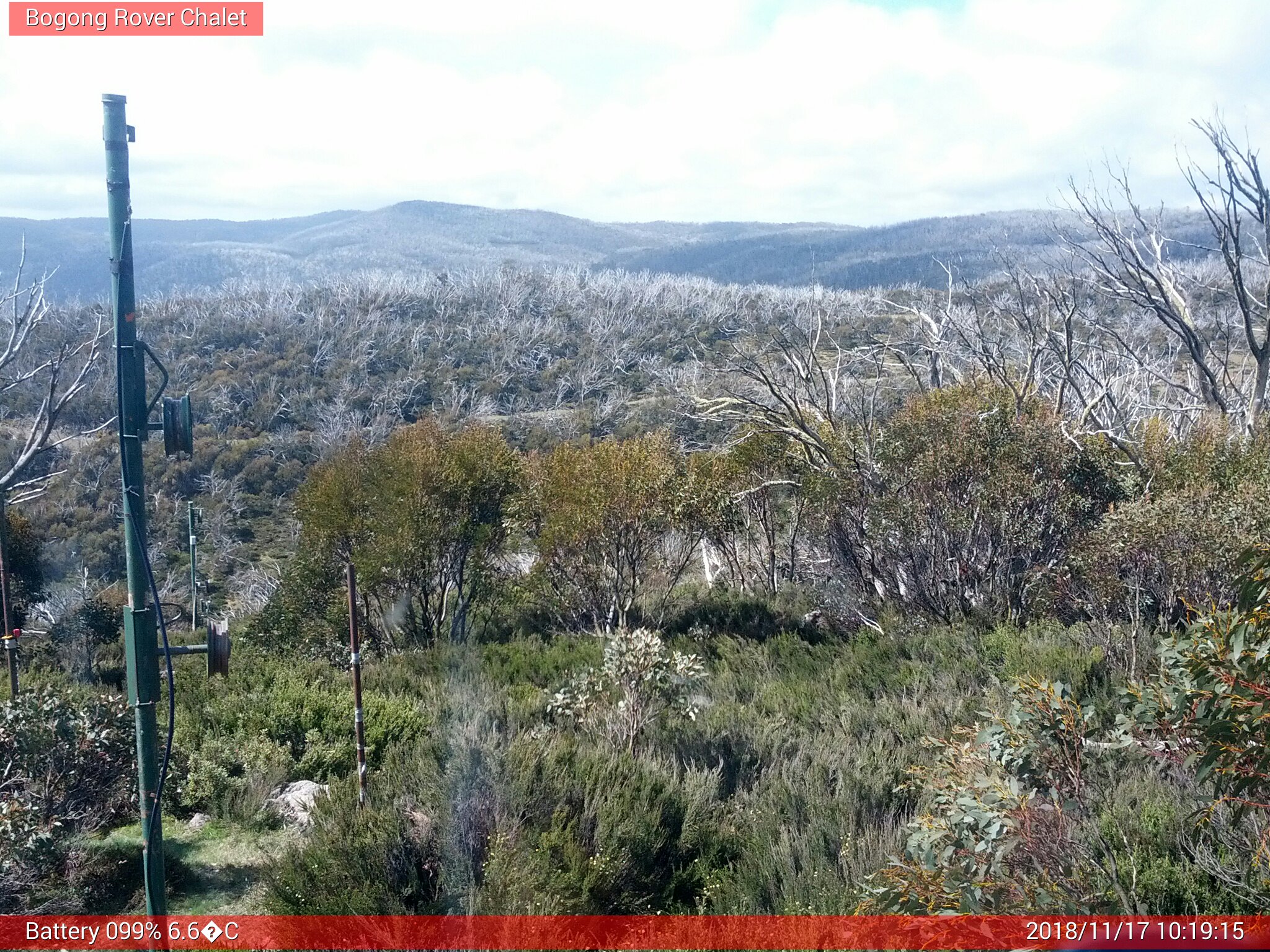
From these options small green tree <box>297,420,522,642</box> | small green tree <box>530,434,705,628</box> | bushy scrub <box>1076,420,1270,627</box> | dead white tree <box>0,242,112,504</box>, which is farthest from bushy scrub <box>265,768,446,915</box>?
small green tree <box>530,434,705,628</box>

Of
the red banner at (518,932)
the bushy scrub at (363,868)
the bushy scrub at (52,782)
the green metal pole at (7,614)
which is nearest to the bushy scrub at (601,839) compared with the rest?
the red banner at (518,932)

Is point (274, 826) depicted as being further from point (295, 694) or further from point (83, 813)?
point (295, 694)

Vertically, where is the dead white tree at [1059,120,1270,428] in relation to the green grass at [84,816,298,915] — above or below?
above

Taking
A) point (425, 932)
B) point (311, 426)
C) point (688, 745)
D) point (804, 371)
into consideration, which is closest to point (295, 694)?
point (688, 745)

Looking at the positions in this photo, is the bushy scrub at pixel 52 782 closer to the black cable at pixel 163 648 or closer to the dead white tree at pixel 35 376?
the black cable at pixel 163 648

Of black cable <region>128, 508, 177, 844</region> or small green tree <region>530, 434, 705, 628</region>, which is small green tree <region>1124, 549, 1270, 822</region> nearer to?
black cable <region>128, 508, 177, 844</region>

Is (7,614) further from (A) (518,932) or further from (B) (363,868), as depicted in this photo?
(A) (518,932)
